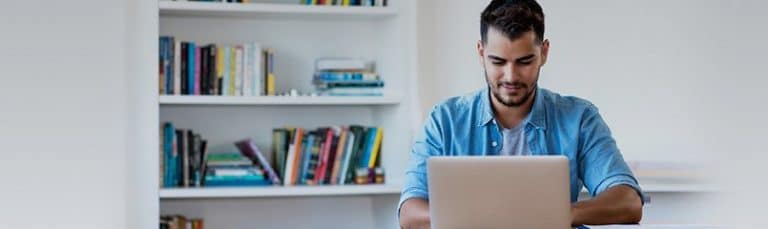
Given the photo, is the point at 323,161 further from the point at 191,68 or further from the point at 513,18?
the point at 513,18

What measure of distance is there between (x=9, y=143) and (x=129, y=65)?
0.51 metres

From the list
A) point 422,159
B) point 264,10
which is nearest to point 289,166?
point 264,10

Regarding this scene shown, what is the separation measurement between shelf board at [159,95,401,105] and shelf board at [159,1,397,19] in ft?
1.08

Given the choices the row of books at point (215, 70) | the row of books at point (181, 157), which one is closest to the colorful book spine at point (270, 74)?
the row of books at point (215, 70)

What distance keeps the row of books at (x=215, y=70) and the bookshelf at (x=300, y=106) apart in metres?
0.08

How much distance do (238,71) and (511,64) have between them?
2212 millimetres

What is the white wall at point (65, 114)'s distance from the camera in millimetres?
4367

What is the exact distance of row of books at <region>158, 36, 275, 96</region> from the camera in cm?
462

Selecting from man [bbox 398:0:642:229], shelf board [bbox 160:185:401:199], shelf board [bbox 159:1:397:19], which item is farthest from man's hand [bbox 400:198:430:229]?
shelf board [bbox 159:1:397:19]

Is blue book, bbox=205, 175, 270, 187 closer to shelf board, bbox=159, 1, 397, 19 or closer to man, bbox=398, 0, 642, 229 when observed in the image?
shelf board, bbox=159, 1, 397, 19

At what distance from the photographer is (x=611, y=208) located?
2.54 m

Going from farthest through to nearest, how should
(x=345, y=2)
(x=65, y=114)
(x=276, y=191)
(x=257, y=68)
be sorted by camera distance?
(x=345, y=2)
(x=257, y=68)
(x=276, y=191)
(x=65, y=114)

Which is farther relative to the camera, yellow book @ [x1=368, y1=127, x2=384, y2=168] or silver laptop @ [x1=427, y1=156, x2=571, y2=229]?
yellow book @ [x1=368, y1=127, x2=384, y2=168]

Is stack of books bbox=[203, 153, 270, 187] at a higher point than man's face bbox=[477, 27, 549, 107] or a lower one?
lower
